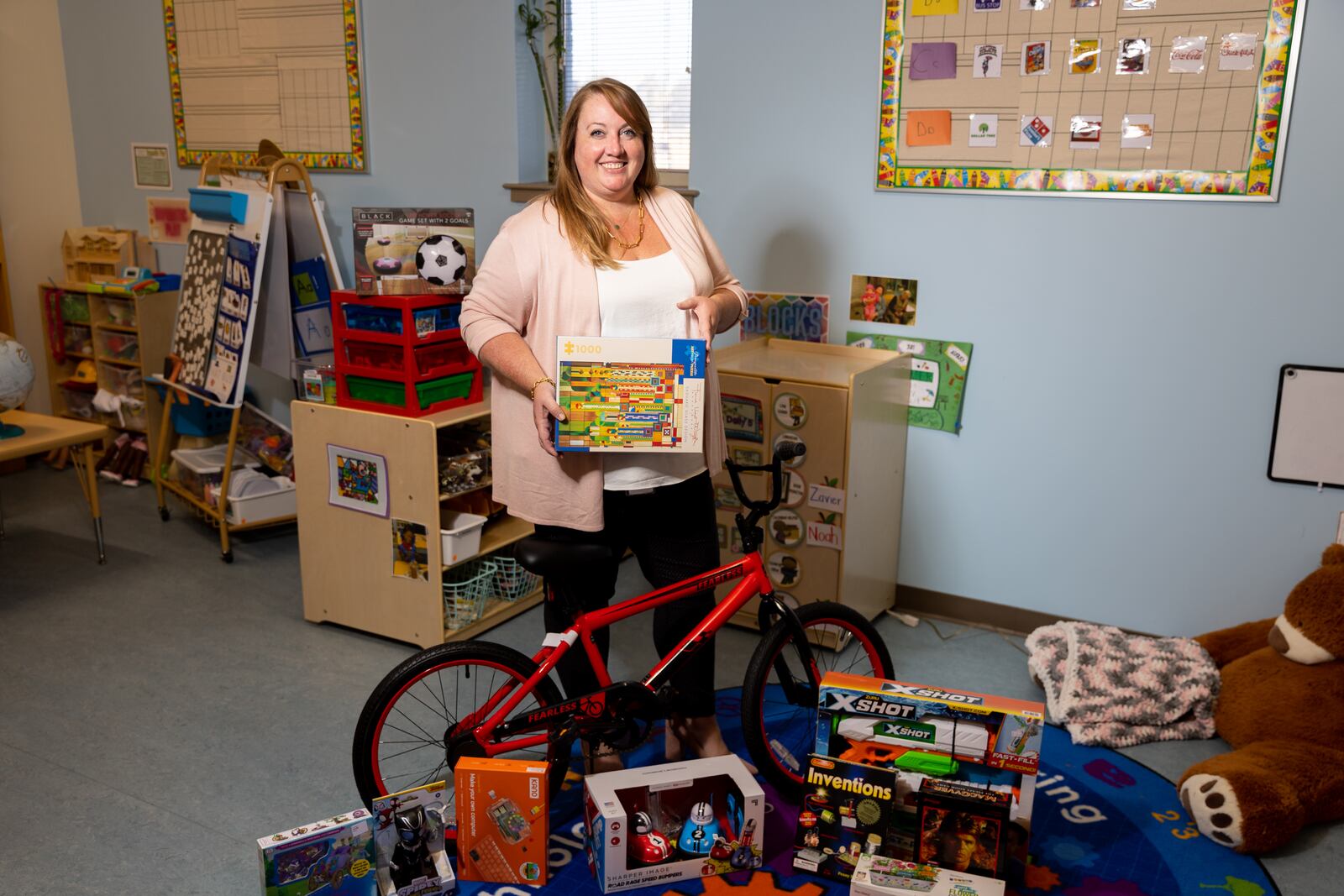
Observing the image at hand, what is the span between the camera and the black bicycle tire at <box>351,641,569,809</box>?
6.29 feet

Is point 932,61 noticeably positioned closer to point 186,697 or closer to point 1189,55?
point 1189,55

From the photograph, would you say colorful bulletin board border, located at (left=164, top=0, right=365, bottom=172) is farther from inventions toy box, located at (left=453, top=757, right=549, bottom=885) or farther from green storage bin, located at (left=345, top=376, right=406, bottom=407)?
inventions toy box, located at (left=453, top=757, right=549, bottom=885)

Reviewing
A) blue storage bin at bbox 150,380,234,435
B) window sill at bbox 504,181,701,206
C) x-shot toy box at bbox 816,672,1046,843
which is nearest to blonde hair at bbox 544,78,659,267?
x-shot toy box at bbox 816,672,1046,843

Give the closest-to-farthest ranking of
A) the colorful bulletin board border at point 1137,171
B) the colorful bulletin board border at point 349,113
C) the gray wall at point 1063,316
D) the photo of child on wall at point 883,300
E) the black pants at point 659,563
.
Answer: the black pants at point 659,563 < the colorful bulletin board border at point 1137,171 < the gray wall at point 1063,316 < the photo of child on wall at point 883,300 < the colorful bulletin board border at point 349,113

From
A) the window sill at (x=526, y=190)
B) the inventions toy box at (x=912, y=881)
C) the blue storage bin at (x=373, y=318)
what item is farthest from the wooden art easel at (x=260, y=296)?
the inventions toy box at (x=912, y=881)

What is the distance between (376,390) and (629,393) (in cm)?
118

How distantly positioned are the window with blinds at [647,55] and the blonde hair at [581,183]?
4.92 feet

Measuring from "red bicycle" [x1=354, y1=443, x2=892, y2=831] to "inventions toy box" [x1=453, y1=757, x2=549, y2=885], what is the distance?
0.05 metres

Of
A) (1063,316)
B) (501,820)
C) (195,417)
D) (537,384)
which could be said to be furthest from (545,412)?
(195,417)

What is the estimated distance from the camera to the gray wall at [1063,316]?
257 cm

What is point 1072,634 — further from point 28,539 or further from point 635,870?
point 28,539

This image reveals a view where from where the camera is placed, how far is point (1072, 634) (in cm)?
268

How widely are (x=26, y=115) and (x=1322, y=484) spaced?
4835mm

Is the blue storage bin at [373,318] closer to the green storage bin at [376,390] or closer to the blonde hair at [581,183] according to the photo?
the green storage bin at [376,390]
